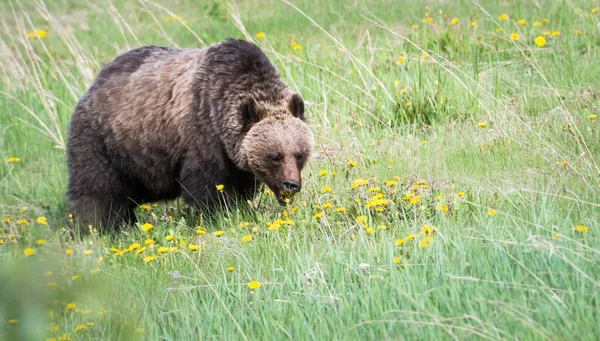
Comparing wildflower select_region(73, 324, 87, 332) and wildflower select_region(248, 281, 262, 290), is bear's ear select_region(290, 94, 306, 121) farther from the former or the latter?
wildflower select_region(73, 324, 87, 332)

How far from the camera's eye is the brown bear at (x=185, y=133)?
5949 mm

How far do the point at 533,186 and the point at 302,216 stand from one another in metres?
1.49

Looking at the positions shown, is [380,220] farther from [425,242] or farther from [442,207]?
[425,242]

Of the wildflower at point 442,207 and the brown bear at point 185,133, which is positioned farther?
the brown bear at point 185,133

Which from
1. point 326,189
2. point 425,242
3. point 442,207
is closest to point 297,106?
point 326,189

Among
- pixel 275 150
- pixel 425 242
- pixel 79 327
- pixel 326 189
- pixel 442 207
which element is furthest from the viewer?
pixel 275 150

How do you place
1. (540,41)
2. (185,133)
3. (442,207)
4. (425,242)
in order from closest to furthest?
(425,242)
(442,207)
(185,133)
(540,41)

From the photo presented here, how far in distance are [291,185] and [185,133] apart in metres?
1.00

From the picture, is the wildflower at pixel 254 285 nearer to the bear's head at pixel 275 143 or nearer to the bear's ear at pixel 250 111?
the bear's head at pixel 275 143

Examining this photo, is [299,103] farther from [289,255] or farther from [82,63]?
[82,63]

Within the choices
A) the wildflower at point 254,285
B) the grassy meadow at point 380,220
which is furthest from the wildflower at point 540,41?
the wildflower at point 254,285

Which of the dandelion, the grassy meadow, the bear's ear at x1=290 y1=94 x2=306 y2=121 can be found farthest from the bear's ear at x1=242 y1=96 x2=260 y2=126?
the dandelion

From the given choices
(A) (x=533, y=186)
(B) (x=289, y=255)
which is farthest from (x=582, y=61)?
(B) (x=289, y=255)

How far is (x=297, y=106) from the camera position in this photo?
6.13 m
